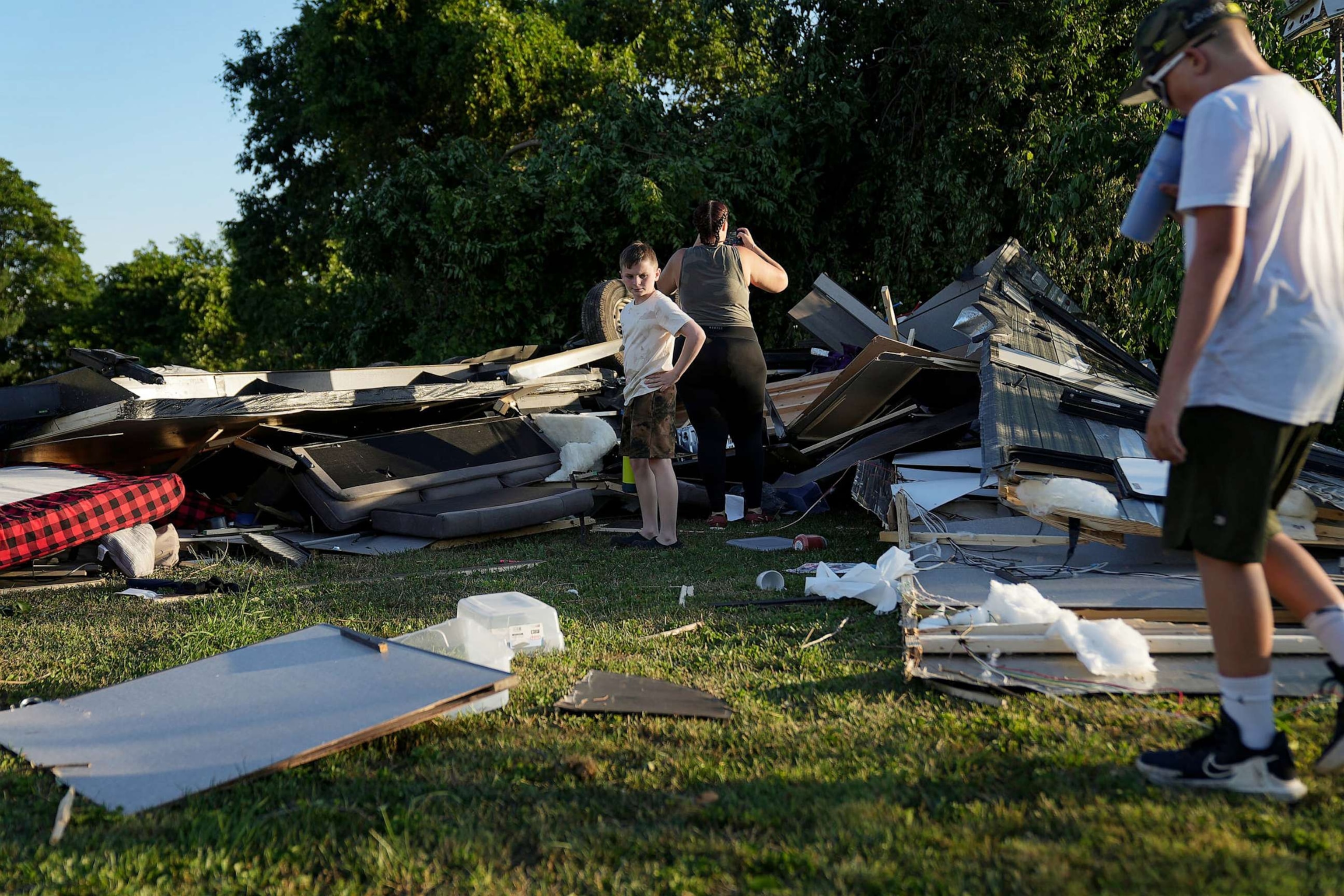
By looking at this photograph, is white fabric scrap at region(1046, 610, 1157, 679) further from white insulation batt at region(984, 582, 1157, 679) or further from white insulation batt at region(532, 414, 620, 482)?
white insulation batt at region(532, 414, 620, 482)

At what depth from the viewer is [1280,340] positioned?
2.25 meters

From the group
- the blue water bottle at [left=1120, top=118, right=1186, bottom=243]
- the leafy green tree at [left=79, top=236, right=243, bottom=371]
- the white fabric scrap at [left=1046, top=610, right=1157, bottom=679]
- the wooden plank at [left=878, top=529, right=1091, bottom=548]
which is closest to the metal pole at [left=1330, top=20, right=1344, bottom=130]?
the wooden plank at [left=878, top=529, right=1091, bottom=548]

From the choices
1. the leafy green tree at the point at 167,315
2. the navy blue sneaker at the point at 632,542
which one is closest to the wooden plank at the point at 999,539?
the navy blue sneaker at the point at 632,542

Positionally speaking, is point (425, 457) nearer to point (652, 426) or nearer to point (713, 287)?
point (652, 426)

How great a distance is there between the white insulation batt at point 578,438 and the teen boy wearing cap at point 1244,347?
6133 mm

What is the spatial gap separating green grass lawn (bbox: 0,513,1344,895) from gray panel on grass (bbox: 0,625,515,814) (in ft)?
0.27

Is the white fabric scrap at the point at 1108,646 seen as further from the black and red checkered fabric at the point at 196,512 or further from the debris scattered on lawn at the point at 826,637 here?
the black and red checkered fabric at the point at 196,512

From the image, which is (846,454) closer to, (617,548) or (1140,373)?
(617,548)

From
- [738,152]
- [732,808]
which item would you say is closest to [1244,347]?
[732,808]

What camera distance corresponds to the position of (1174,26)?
7.77 ft

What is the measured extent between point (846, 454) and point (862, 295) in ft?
33.1

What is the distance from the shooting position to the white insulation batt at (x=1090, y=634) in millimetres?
3145

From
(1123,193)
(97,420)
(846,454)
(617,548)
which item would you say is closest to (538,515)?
(617,548)

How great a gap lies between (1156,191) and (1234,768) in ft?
4.46
